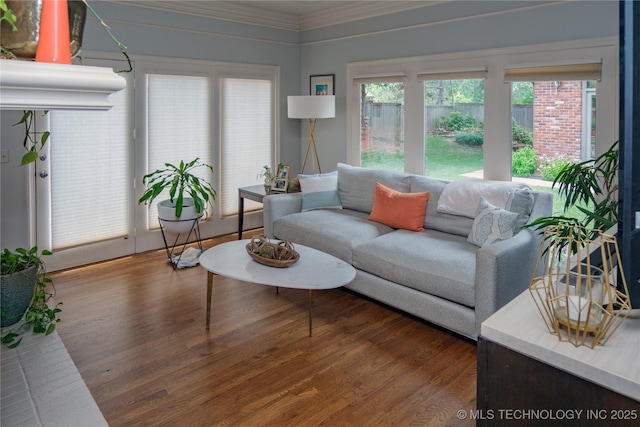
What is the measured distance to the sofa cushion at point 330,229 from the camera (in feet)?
12.1

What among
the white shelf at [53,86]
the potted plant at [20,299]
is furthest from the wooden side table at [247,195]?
the white shelf at [53,86]

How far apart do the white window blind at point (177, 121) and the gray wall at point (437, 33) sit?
1.42m

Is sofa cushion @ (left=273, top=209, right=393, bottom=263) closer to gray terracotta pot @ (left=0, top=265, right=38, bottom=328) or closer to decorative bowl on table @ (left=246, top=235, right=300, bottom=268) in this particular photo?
decorative bowl on table @ (left=246, top=235, right=300, bottom=268)

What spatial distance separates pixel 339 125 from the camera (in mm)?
5523

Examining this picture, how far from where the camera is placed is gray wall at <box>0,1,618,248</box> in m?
3.65

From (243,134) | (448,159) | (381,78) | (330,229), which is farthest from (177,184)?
(448,159)

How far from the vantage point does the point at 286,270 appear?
9.72 ft

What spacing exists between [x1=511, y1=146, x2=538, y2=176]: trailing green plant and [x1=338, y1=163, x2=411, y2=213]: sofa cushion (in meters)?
0.91

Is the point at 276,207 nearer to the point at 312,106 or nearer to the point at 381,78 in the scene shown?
the point at 312,106

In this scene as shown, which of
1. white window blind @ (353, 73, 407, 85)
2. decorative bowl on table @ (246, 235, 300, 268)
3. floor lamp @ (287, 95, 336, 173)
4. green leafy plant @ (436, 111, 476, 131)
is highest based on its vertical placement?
white window blind @ (353, 73, 407, 85)

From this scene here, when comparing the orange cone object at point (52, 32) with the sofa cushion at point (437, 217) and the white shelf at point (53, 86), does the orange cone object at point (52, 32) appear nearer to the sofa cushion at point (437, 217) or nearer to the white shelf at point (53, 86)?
the white shelf at point (53, 86)

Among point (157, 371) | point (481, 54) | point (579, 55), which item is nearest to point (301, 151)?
point (481, 54)

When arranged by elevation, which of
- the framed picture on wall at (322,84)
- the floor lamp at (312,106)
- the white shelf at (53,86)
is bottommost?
the white shelf at (53,86)

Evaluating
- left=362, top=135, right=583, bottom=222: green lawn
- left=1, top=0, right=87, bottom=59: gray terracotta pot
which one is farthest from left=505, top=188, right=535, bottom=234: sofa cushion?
left=1, top=0, right=87, bottom=59: gray terracotta pot
